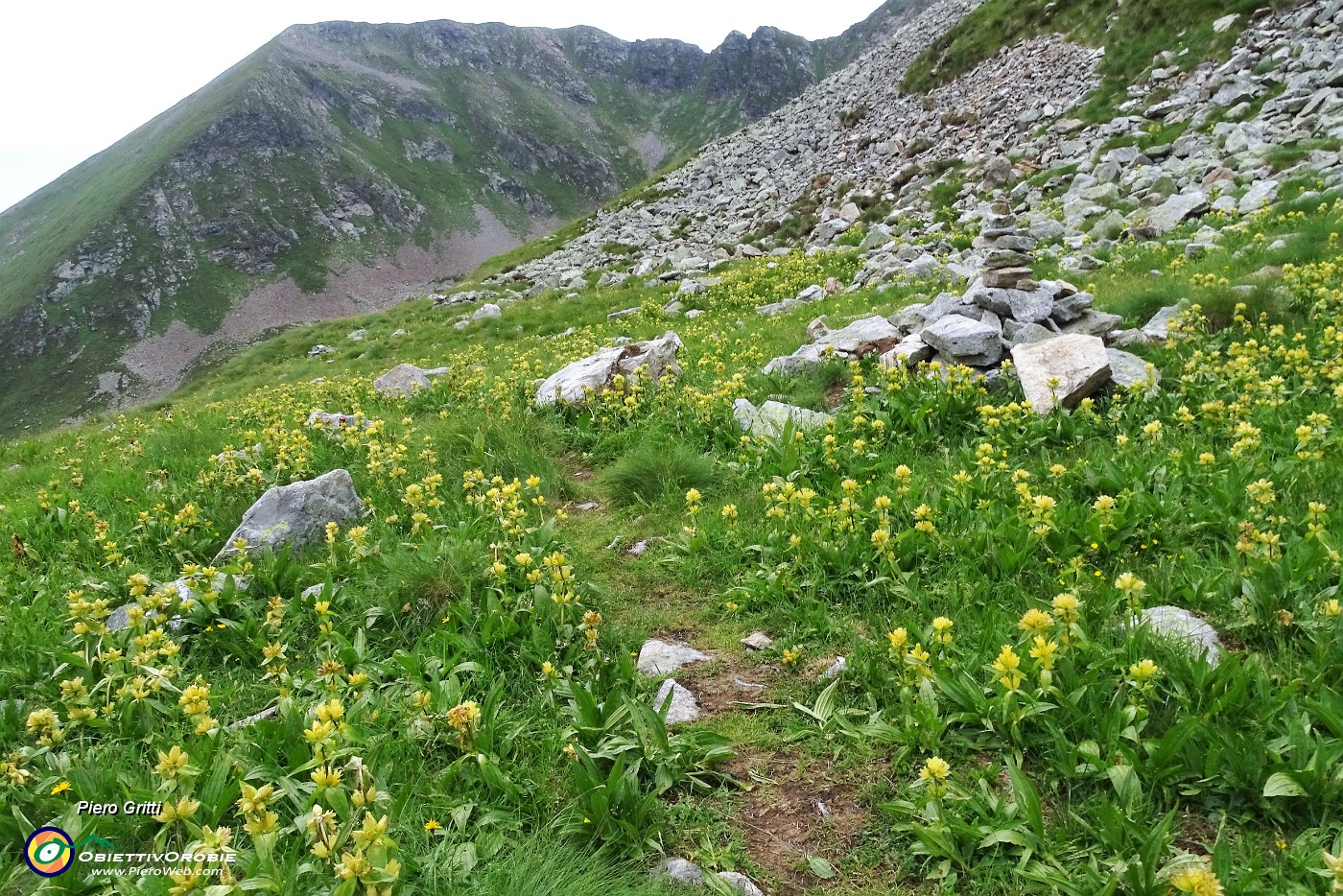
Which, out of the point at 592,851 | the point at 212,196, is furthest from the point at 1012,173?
the point at 212,196

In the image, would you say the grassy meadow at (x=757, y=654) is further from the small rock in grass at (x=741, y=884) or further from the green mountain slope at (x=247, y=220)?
the green mountain slope at (x=247, y=220)

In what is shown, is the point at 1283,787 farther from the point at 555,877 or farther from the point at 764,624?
the point at 555,877

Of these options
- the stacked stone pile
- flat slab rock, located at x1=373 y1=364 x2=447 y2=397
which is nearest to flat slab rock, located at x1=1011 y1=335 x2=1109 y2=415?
the stacked stone pile

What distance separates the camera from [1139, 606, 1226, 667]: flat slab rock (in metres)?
3.46

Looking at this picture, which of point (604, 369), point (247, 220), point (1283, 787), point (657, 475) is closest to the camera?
point (1283, 787)

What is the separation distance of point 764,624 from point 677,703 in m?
1.02

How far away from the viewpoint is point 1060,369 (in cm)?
720

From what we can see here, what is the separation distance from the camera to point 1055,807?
9.81 ft

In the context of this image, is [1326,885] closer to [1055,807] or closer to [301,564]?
[1055,807]

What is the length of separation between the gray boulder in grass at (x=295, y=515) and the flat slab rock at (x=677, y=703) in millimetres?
3658

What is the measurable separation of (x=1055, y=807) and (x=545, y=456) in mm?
6164

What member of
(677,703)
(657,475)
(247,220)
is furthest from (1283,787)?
(247,220)

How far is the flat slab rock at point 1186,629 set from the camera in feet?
11.4

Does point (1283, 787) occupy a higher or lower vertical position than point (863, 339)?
higher
